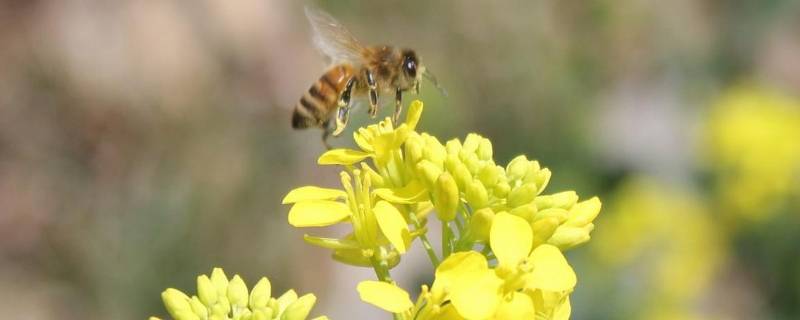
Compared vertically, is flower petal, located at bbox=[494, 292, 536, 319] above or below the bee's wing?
below

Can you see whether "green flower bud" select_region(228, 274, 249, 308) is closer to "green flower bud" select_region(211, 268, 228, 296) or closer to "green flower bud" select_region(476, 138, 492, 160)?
"green flower bud" select_region(211, 268, 228, 296)

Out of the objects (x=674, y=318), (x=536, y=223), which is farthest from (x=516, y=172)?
(x=674, y=318)

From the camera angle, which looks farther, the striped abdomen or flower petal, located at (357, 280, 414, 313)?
the striped abdomen

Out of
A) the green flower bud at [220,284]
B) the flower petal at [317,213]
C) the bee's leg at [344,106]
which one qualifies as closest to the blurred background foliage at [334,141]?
the bee's leg at [344,106]

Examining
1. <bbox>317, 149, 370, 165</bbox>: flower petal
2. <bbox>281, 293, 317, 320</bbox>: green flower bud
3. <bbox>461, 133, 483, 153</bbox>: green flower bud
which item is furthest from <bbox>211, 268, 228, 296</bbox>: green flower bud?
<bbox>461, 133, 483, 153</bbox>: green flower bud

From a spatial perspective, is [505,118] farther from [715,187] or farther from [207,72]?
[207,72]
